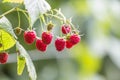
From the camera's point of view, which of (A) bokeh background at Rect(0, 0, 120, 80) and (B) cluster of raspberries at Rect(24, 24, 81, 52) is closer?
(B) cluster of raspberries at Rect(24, 24, 81, 52)

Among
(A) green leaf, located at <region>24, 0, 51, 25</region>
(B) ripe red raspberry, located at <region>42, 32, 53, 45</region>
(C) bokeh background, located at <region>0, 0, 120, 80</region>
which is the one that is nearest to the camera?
(A) green leaf, located at <region>24, 0, 51, 25</region>

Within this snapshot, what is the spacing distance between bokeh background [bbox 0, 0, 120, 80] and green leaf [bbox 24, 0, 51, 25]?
209cm

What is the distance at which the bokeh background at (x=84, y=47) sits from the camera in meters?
3.61

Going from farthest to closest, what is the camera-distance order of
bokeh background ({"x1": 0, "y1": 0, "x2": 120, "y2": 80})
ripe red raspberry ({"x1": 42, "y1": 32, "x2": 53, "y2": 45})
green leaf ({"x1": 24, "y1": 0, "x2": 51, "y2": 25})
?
bokeh background ({"x1": 0, "y1": 0, "x2": 120, "y2": 80}), ripe red raspberry ({"x1": 42, "y1": 32, "x2": 53, "y2": 45}), green leaf ({"x1": 24, "y1": 0, "x2": 51, "y2": 25})

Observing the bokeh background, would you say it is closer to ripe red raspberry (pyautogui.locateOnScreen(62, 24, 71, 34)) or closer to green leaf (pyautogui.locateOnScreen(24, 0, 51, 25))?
ripe red raspberry (pyautogui.locateOnScreen(62, 24, 71, 34))

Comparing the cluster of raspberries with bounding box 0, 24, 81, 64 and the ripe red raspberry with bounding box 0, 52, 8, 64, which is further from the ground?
the cluster of raspberries with bounding box 0, 24, 81, 64

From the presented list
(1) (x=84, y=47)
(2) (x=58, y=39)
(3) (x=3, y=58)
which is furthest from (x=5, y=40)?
(1) (x=84, y=47)

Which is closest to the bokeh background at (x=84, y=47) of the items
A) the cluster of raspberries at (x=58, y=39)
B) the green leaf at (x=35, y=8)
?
the cluster of raspberries at (x=58, y=39)

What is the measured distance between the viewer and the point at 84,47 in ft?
12.1

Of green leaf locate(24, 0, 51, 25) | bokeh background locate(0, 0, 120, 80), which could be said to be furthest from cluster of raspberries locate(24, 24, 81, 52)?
bokeh background locate(0, 0, 120, 80)

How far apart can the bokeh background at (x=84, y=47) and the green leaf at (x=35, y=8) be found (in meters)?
2.09

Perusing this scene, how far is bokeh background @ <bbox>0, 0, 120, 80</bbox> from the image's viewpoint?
3.61 meters

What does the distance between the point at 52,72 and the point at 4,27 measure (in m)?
2.51

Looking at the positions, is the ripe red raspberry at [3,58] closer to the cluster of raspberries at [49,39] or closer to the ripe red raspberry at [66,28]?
the cluster of raspberries at [49,39]
